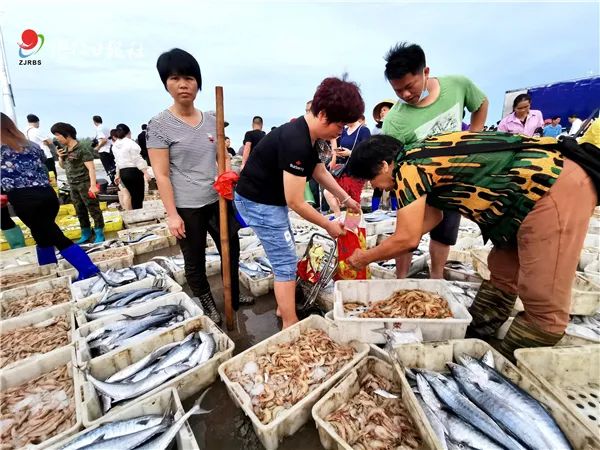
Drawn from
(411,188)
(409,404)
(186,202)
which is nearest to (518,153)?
(411,188)

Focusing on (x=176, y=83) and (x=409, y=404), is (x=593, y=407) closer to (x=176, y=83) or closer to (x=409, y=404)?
(x=409, y=404)

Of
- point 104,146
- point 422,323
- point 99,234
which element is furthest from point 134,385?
point 104,146

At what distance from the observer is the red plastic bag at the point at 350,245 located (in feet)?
10.8

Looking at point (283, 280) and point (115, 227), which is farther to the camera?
point (115, 227)

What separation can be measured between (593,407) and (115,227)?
8610mm

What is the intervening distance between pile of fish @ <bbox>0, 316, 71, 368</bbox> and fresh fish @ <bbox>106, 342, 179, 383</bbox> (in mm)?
1037

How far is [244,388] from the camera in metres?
2.25

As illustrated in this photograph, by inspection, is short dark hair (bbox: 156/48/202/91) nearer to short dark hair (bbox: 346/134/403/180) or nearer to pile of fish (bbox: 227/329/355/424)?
short dark hair (bbox: 346/134/403/180)

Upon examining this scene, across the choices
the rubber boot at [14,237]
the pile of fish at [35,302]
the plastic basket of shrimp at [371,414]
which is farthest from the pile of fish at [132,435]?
the rubber boot at [14,237]

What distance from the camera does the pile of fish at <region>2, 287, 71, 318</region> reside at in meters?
3.56

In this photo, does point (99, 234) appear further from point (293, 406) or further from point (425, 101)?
point (425, 101)

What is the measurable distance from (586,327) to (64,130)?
8.50m

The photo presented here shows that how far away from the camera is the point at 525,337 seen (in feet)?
7.33

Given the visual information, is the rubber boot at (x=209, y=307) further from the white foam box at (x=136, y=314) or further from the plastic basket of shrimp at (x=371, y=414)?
the plastic basket of shrimp at (x=371, y=414)
